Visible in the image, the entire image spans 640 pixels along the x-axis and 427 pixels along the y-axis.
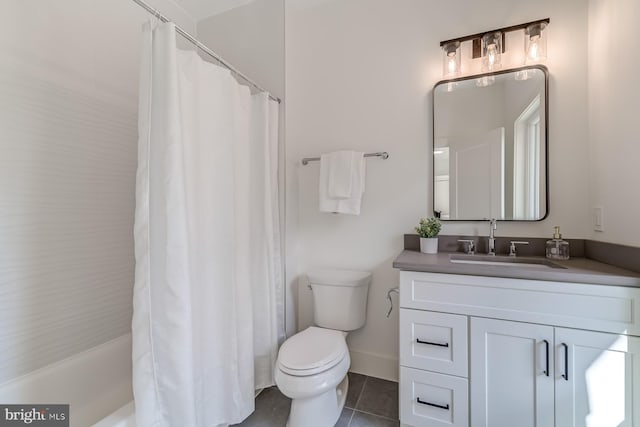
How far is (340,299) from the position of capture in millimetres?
1678

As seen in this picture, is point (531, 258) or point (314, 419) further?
point (531, 258)

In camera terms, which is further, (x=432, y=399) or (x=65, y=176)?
(x=65, y=176)

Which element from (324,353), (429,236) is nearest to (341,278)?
(324,353)

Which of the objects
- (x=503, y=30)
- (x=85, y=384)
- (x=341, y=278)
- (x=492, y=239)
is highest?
(x=503, y=30)

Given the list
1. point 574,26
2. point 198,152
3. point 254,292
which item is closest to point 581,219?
point 574,26

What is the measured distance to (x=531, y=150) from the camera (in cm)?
146

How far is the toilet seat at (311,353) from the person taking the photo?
3.99ft

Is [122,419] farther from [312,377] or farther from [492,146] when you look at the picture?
[492,146]

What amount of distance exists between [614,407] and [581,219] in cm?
86

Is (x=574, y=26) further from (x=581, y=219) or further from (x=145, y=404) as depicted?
(x=145, y=404)

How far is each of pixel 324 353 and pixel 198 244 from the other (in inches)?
31.9

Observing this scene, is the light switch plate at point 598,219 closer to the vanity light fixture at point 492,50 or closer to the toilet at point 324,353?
the vanity light fixture at point 492,50

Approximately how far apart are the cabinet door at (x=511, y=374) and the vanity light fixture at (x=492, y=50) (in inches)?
54.5

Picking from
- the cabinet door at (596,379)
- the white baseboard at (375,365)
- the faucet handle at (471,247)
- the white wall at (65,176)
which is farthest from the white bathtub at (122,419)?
the faucet handle at (471,247)
